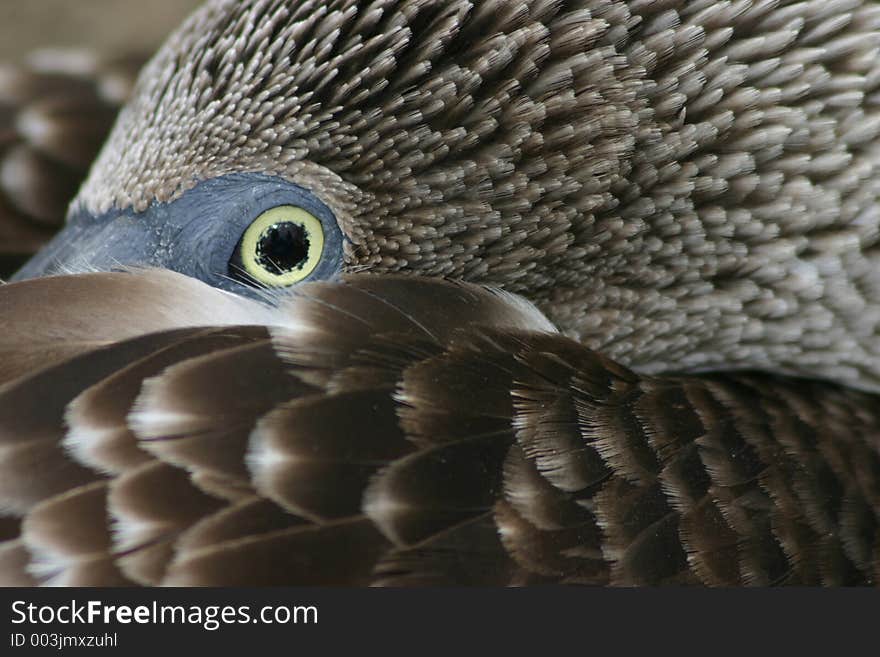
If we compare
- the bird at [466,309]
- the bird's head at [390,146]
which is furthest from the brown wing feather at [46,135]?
the bird's head at [390,146]

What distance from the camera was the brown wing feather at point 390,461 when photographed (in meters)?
0.98

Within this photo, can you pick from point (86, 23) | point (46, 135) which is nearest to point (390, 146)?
point (46, 135)

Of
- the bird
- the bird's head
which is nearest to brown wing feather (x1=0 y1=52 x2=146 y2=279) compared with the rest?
the bird

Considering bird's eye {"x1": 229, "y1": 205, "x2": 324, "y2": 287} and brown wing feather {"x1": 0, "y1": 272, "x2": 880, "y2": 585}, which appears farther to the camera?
bird's eye {"x1": 229, "y1": 205, "x2": 324, "y2": 287}

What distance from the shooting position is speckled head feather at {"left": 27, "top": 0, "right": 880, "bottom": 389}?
1283 millimetres

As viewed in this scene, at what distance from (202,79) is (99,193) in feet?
0.75

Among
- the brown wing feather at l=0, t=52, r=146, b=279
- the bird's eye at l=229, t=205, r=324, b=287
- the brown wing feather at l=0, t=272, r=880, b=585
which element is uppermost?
the brown wing feather at l=0, t=52, r=146, b=279

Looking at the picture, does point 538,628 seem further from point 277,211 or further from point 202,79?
point 202,79

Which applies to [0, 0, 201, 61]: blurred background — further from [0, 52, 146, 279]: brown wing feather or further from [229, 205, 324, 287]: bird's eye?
[229, 205, 324, 287]: bird's eye

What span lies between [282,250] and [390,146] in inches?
7.8

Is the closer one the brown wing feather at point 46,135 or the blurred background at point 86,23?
the brown wing feather at point 46,135

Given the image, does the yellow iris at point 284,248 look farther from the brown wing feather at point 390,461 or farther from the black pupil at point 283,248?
the brown wing feather at point 390,461

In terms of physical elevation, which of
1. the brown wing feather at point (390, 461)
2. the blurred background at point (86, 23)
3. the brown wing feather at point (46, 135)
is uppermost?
the blurred background at point (86, 23)

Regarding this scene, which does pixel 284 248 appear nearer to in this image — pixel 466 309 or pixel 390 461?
pixel 466 309
